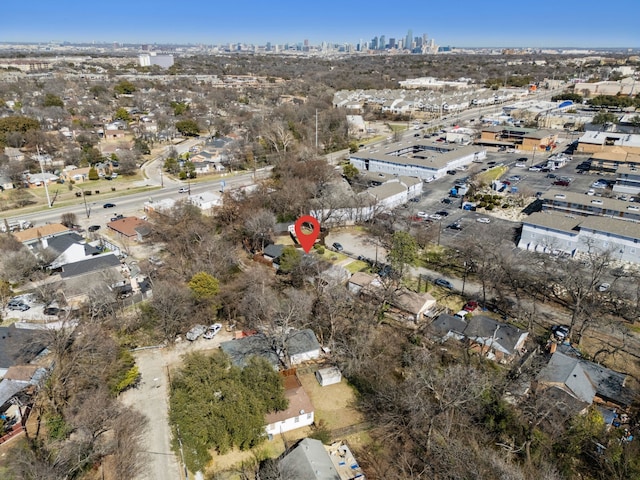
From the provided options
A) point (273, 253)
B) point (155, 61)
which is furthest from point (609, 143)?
point (155, 61)

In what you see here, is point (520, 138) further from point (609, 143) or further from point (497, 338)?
point (497, 338)

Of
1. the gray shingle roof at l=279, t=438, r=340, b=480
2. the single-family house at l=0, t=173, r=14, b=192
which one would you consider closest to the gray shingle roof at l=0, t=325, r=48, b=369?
the gray shingle roof at l=279, t=438, r=340, b=480

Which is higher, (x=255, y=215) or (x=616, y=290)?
(x=255, y=215)

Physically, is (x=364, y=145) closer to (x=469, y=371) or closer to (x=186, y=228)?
(x=186, y=228)

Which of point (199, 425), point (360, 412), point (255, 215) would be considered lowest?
point (360, 412)

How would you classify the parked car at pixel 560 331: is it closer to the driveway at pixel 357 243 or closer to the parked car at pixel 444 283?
the parked car at pixel 444 283

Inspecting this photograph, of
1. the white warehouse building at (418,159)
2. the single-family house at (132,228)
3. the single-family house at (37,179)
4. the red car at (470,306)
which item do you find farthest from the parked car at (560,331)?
the single-family house at (37,179)

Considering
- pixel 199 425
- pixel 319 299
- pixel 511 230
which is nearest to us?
pixel 199 425

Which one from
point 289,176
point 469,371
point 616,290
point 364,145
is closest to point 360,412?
point 469,371
